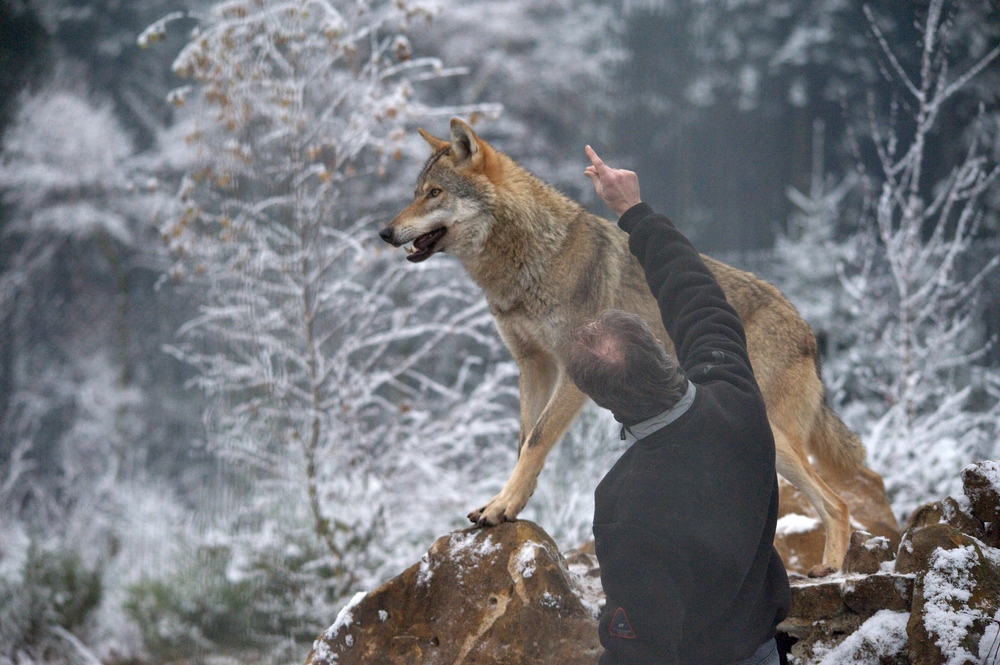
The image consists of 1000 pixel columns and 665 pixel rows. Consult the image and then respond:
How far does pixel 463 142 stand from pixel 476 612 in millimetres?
1949

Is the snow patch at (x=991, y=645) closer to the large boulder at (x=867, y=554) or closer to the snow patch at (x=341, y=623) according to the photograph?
the large boulder at (x=867, y=554)

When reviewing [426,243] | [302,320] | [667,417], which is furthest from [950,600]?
[302,320]

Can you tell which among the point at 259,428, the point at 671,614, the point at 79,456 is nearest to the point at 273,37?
the point at 259,428

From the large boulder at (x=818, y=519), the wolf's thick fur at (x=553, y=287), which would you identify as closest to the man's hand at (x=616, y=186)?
the wolf's thick fur at (x=553, y=287)

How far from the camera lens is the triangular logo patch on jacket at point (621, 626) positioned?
161 centimetres

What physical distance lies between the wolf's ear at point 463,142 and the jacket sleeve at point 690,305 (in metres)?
1.01

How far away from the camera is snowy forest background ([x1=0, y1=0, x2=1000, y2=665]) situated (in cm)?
588

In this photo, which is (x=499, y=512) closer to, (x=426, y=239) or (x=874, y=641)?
(x=426, y=239)

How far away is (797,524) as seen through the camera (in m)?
3.55

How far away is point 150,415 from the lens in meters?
12.5

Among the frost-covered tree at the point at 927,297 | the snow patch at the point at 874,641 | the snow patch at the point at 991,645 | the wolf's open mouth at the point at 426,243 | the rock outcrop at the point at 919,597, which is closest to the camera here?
the snow patch at the point at 991,645

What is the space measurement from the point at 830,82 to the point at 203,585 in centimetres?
913

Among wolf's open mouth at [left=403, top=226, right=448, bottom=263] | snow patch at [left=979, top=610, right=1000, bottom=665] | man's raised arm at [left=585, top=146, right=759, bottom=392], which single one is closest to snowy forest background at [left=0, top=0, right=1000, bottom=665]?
wolf's open mouth at [left=403, top=226, right=448, bottom=263]

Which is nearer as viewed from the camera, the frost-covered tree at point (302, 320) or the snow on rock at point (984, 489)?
the snow on rock at point (984, 489)
